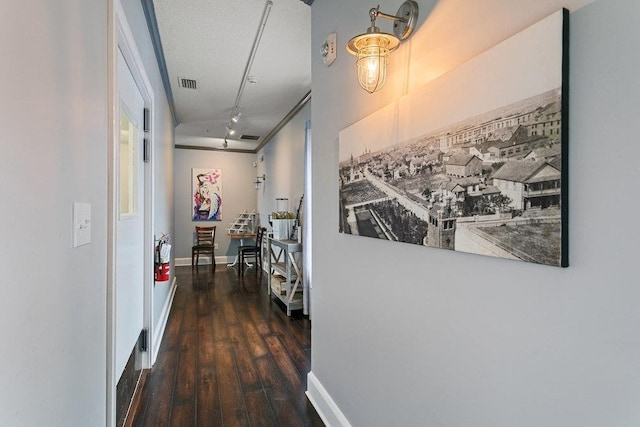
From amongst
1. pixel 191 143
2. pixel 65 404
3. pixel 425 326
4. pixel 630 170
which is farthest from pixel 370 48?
pixel 191 143

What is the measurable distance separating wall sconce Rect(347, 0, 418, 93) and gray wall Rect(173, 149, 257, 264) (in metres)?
6.31

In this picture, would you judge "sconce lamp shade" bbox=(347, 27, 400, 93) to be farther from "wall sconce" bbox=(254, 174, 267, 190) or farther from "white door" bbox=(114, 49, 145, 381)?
"wall sconce" bbox=(254, 174, 267, 190)

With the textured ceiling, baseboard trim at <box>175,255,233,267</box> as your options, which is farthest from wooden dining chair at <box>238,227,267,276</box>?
the textured ceiling

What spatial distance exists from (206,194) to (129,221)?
5308 mm

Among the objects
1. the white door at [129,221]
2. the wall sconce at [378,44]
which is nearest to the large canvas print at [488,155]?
the wall sconce at [378,44]

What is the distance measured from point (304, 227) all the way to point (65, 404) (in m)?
2.97

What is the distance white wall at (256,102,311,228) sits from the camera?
4422 mm

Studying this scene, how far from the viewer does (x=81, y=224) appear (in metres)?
0.99

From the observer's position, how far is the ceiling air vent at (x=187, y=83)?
3527 millimetres

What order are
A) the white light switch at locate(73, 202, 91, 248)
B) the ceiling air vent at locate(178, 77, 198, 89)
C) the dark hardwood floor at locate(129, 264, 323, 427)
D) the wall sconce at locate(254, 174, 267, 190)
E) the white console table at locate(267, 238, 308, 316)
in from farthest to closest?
the wall sconce at locate(254, 174, 267, 190)
the white console table at locate(267, 238, 308, 316)
the ceiling air vent at locate(178, 77, 198, 89)
the dark hardwood floor at locate(129, 264, 323, 427)
the white light switch at locate(73, 202, 91, 248)

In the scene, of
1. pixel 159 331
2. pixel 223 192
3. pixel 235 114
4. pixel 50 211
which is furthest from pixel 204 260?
pixel 50 211

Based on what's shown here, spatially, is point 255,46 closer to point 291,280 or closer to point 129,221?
point 129,221

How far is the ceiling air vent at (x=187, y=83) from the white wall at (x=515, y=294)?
98.7 inches

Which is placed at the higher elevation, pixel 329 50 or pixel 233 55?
pixel 233 55
